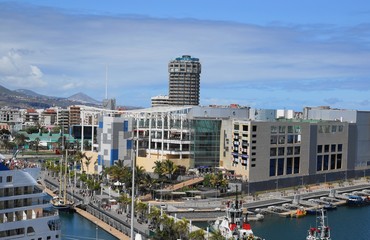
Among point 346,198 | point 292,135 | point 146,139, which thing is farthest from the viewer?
point 146,139

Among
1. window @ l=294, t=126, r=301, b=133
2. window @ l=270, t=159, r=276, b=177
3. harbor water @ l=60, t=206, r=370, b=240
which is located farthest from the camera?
window @ l=294, t=126, r=301, b=133

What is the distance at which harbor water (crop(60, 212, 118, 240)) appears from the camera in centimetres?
4492

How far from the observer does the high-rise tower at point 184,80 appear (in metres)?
156

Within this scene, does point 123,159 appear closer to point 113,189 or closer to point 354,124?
point 113,189

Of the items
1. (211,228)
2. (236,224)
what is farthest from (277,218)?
(236,224)

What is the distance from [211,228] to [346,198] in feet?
84.4

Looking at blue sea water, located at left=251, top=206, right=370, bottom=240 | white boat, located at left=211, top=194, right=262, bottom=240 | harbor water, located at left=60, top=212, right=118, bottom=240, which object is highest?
white boat, located at left=211, top=194, right=262, bottom=240

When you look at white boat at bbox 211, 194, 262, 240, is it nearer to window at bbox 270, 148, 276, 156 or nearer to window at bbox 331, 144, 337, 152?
window at bbox 270, 148, 276, 156

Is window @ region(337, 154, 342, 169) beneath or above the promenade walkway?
above

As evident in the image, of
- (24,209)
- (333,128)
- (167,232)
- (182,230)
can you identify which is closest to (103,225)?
(167,232)

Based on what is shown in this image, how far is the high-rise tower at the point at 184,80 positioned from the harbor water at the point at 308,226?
98.4 m

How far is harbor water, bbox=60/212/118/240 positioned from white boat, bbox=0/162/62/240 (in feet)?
46.0

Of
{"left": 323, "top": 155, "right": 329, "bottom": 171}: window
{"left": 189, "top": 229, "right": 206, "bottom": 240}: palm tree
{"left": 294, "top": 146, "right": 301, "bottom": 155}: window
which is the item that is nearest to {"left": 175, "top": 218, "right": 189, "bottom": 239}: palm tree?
{"left": 189, "top": 229, "right": 206, "bottom": 240}: palm tree

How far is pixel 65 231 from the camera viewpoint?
4691 centimetres
